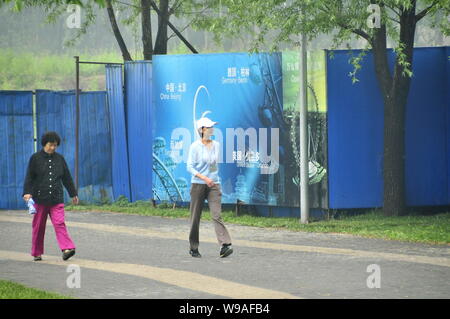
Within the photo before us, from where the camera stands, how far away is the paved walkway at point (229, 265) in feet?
38.0

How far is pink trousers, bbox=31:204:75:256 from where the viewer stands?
46.8 ft

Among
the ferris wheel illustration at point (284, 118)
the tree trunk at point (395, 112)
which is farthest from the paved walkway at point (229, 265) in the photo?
the tree trunk at point (395, 112)

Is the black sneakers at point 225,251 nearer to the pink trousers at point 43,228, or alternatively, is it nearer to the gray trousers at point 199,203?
the gray trousers at point 199,203

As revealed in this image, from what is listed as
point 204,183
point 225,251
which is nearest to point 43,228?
point 204,183

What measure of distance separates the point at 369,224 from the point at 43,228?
20.0 feet

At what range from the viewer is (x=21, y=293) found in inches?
446

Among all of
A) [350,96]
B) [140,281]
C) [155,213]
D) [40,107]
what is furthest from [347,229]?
[40,107]

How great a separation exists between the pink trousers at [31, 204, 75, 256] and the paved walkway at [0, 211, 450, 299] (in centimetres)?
21

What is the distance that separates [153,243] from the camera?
16297 millimetres

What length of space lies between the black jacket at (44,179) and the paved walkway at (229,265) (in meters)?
0.86

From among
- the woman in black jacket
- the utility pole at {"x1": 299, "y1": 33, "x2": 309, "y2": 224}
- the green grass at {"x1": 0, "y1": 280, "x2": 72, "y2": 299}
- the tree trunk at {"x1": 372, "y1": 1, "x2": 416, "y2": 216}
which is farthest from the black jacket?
the tree trunk at {"x1": 372, "y1": 1, "x2": 416, "y2": 216}

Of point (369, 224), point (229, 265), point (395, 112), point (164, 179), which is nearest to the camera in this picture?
point (229, 265)

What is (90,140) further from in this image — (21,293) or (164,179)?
(21,293)

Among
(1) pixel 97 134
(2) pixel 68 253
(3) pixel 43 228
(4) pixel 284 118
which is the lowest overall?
(2) pixel 68 253
